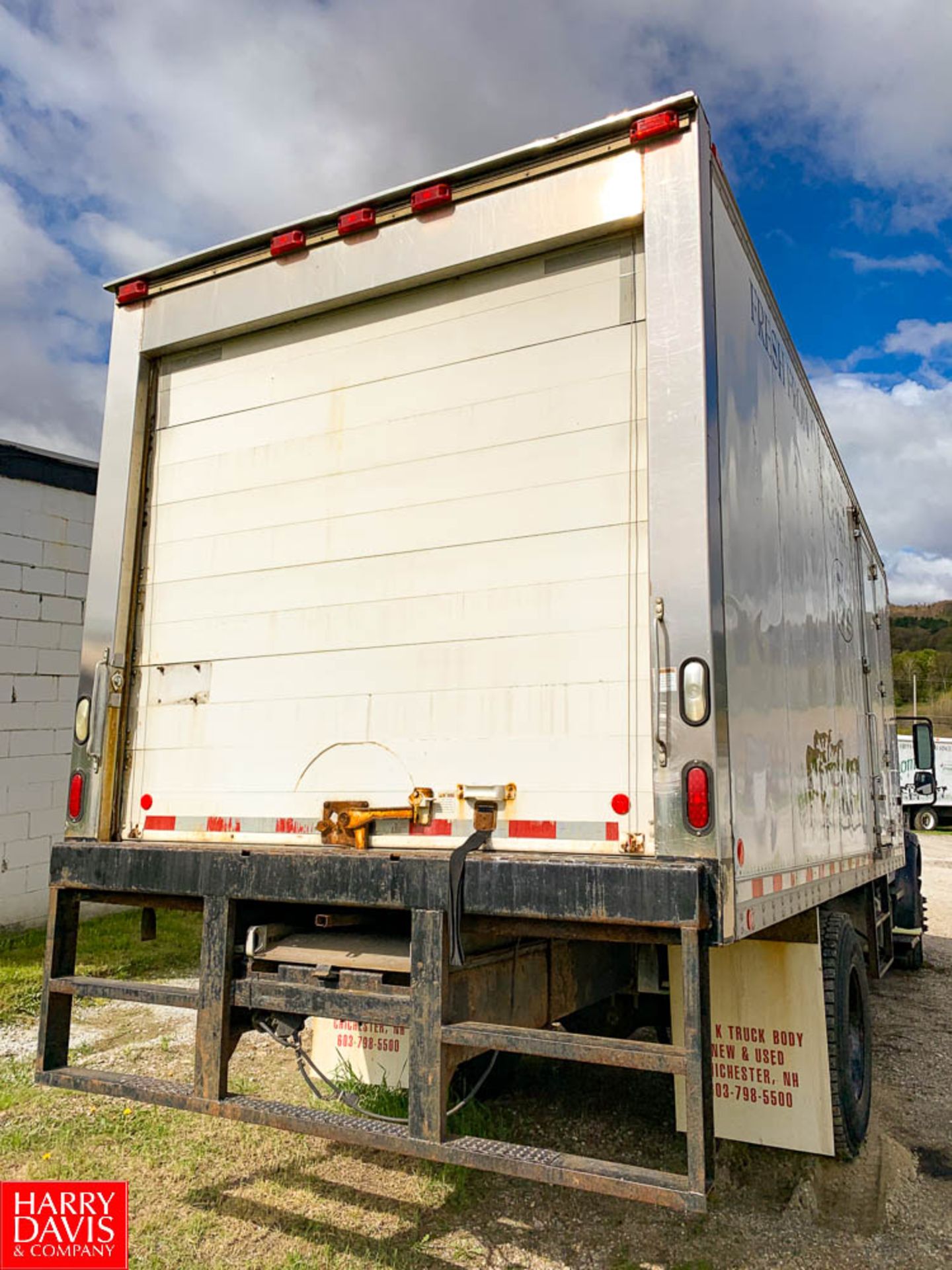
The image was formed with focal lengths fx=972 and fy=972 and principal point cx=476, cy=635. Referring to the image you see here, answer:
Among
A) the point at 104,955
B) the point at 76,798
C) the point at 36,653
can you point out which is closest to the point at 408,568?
the point at 76,798

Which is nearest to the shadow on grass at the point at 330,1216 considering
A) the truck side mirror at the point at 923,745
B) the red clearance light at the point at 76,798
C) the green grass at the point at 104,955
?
the red clearance light at the point at 76,798

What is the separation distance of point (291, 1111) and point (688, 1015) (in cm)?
128

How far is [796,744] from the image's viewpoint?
4.07 m

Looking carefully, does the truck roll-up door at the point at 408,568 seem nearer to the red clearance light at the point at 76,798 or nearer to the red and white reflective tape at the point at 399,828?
the red and white reflective tape at the point at 399,828

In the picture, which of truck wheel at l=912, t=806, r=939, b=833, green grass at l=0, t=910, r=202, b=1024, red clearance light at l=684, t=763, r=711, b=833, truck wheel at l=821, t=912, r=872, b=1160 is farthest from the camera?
truck wheel at l=912, t=806, r=939, b=833

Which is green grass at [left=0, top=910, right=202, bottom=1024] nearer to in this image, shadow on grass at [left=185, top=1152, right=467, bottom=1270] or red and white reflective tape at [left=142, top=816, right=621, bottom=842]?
shadow on grass at [left=185, top=1152, right=467, bottom=1270]

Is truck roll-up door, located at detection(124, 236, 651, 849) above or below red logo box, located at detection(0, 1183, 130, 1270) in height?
above

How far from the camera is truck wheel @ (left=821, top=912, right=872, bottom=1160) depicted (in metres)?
3.97

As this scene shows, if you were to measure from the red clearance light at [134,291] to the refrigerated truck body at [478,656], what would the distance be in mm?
11

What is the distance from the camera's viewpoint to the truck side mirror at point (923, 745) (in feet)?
33.4

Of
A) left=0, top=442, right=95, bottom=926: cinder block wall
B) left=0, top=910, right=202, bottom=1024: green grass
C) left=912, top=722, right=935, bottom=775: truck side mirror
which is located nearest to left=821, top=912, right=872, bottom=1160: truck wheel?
left=0, top=910, right=202, bottom=1024: green grass

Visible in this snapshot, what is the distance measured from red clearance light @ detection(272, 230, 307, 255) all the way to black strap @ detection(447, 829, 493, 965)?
2454mm

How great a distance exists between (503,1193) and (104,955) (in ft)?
16.0

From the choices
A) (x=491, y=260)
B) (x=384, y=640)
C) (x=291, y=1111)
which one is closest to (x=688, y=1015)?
(x=291, y=1111)
